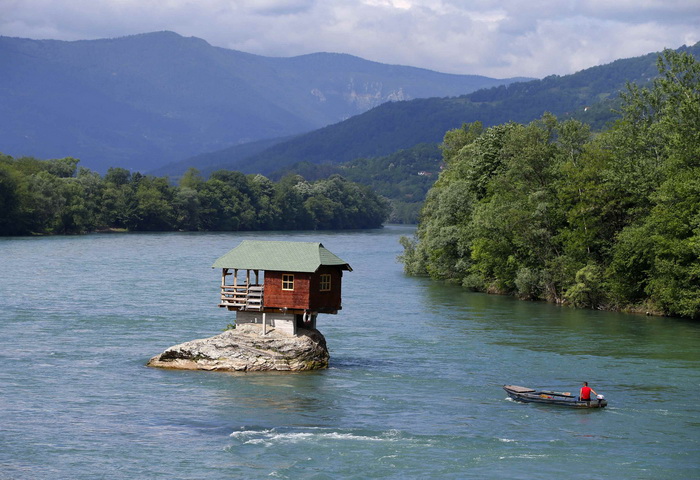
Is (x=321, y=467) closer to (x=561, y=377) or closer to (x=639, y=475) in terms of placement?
(x=639, y=475)

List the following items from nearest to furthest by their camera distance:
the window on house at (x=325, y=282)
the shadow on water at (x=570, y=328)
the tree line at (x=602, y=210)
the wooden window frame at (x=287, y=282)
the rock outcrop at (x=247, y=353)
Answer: the rock outcrop at (x=247, y=353)
the wooden window frame at (x=287, y=282)
the window on house at (x=325, y=282)
the shadow on water at (x=570, y=328)
the tree line at (x=602, y=210)

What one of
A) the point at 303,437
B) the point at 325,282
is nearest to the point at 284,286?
the point at 325,282

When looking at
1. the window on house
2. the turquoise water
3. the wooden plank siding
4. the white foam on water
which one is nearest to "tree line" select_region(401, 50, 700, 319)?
the turquoise water

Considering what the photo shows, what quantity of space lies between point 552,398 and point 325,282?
46.6 ft

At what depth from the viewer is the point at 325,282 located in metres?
51.8

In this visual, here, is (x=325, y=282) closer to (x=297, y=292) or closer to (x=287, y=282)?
(x=297, y=292)

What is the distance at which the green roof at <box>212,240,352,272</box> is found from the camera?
5053 cm

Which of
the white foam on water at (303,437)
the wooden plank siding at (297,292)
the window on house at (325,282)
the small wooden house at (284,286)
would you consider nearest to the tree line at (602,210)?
the window on house at (325,282)

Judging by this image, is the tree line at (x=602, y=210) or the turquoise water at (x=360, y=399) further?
the tree line at (x=602, y=210)

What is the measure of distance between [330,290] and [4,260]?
77.2 metres

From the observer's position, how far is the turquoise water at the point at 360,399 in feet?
116

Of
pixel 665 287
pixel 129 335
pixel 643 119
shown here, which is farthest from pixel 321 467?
pixel 643 119

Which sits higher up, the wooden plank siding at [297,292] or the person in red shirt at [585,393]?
the wooden plank siding at [297,292]

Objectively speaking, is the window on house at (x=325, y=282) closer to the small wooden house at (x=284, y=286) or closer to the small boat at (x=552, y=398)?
the small wooden house at (x=284, y=286)
